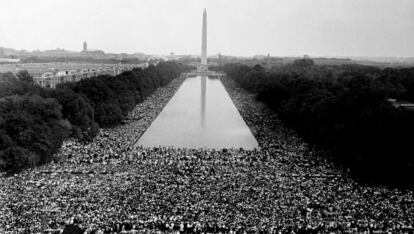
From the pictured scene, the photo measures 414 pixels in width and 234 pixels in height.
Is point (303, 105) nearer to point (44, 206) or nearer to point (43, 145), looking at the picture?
point (43, 145)

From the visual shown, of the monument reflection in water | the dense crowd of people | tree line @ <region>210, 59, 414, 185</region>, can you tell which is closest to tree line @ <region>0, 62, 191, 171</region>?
the dense crowd of people

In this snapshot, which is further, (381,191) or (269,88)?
(269,88)

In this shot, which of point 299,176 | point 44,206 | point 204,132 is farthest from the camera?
point 204,132

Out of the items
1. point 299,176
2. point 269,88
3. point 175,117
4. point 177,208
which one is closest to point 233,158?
point 299,176

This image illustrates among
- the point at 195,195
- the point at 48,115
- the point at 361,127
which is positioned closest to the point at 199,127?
the point at 48,115

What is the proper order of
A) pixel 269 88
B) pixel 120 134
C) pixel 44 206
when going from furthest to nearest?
1. pixel 269 88
2. pixel 120 134
3. pixel 44 206

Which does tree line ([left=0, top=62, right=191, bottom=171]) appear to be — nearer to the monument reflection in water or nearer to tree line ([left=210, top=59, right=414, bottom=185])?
the monument reflection in water
